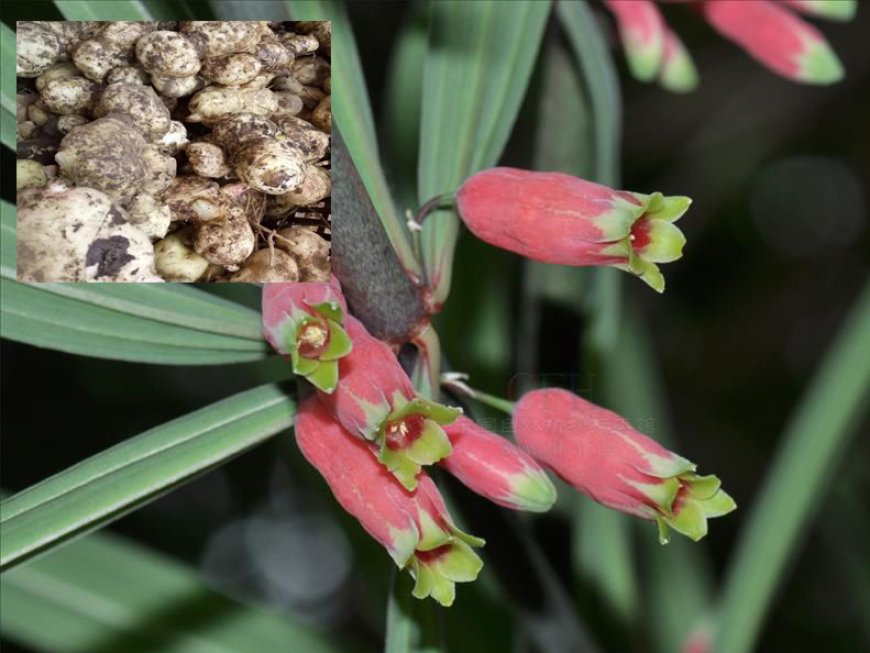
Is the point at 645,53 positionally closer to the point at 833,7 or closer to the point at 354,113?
the point at 833,7

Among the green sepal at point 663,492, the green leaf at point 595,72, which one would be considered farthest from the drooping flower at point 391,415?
the green leaf at point 595,72

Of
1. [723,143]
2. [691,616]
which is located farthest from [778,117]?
[691,616]

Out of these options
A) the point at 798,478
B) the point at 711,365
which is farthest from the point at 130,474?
the point at 711,365

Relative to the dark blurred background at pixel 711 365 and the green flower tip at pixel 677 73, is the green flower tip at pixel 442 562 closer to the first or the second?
the green flower tip at pixel 677 73

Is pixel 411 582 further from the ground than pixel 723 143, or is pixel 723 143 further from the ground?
pixel 411 582

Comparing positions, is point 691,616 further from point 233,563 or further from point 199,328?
point 233,563

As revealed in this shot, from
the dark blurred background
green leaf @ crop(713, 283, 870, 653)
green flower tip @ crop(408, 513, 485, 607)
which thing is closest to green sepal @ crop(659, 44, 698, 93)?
green leaf @ crop(713, 283, 870, 653)

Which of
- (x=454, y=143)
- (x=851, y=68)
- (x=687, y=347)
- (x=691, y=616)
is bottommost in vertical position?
(x=687, y=347)
